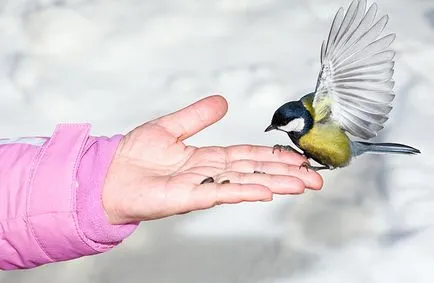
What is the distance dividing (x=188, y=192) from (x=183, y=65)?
2.65 ft

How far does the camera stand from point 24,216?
103 centimetres

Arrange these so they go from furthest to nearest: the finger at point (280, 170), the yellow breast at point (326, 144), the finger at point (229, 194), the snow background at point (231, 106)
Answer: the snow background at point (231, 106) < the yellow breast at point (326, 144) < the finger at point (280, 170) < the finger at point (229, 194)

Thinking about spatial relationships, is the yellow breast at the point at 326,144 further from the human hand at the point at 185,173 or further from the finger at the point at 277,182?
the finger at the point at 277,182

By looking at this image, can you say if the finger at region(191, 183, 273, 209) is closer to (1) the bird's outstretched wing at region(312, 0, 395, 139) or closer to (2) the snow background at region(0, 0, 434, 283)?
→ (1) the bird's outstretched wing at region(312, 0, 395, 139)

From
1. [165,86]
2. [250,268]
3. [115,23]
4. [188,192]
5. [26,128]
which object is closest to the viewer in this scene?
[188,192]

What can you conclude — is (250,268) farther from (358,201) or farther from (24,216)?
(24,216)

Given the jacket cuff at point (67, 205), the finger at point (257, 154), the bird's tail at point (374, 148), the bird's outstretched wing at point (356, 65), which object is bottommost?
the jacket cuff at point (67, 205)

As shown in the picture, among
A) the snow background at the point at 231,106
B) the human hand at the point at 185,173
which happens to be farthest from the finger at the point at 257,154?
the snow background at the point at 231,106

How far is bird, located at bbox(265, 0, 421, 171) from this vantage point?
112cm

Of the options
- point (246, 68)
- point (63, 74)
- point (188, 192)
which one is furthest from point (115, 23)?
point (188, 192)

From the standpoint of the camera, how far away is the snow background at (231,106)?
138 cm

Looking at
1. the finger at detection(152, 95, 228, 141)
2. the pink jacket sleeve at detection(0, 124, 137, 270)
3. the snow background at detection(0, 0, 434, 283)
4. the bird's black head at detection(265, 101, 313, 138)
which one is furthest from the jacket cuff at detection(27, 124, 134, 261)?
the snow background at detection(0, 0, 434, 283)

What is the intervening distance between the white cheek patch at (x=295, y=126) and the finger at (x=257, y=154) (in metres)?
0.04

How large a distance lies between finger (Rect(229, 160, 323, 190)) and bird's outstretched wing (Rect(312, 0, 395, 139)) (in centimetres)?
10
